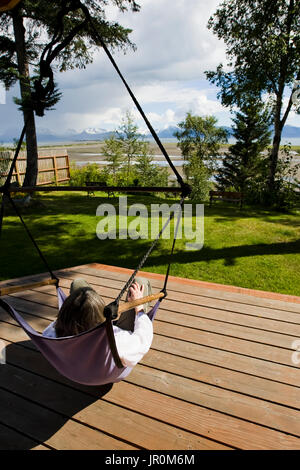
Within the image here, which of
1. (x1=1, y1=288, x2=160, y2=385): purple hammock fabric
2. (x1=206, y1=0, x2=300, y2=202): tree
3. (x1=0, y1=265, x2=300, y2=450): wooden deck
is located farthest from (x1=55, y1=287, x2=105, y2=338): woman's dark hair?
(x1=206, y1=0, x2=300, y2=202): tree

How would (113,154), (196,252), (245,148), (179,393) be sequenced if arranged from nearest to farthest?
1. (179,393)
2. (196,252)
3. (113,154)
4. (245,148)

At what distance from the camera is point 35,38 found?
9.27m

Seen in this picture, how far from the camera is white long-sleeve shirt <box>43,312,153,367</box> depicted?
1.46 m

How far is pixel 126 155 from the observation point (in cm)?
1819

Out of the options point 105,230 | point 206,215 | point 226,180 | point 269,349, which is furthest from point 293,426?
point 226,180

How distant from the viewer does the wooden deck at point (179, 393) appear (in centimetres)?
146

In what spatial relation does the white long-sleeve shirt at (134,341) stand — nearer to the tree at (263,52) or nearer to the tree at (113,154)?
the tree at (263,52)

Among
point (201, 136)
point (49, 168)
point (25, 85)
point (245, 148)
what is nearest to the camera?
point (25, 85)

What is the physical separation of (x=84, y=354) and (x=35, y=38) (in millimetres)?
11055

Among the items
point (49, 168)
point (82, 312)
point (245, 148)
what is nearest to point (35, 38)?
point (49, 168)

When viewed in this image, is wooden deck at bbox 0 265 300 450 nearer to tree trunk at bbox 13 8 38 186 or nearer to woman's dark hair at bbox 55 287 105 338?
woman's dark hair at bbox 55 287 105 338

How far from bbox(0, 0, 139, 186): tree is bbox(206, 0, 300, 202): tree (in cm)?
367

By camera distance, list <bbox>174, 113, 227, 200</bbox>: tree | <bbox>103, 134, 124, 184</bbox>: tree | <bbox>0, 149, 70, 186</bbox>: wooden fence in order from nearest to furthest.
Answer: <bbox>0, 149, 70, 186</bbox>: wooden fence < <bbox>103, 134, 124, 184</bbox>: tree < <bbox>174, 113, 227, 200</bbox>: tree

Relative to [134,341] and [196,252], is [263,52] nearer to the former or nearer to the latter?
[196,252]
